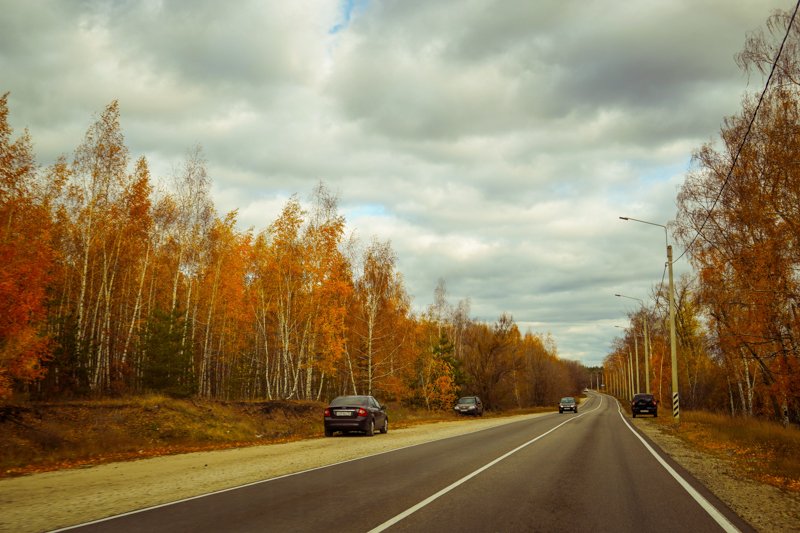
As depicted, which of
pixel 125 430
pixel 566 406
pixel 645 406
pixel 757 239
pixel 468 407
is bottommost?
pixel 566 406

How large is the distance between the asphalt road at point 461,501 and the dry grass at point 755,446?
5.89 feet

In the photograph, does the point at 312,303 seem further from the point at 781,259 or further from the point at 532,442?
the point at 781,259

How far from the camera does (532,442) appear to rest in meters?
18.4

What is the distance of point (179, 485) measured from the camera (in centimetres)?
976

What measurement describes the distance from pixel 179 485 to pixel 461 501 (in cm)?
525

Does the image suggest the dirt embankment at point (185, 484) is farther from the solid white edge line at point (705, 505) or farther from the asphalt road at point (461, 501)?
the asphalt road at point (461, 501)

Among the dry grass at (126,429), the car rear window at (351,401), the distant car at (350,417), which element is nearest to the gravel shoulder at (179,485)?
the dry grass at (126,429)

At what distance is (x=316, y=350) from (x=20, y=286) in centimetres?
1879

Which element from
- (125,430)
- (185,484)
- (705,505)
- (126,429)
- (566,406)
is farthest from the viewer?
(566,406)

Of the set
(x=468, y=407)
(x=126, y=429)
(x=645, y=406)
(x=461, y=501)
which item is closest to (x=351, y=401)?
(x=126, y=429)

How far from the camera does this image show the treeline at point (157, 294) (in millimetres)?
22906

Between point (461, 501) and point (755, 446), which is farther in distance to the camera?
point (755, 446)

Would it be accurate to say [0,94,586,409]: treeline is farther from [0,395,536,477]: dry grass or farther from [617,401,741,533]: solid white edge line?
[617,401,741,533]: solid white edge line

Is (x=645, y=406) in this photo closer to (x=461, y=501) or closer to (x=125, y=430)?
(x=125, y=430)
